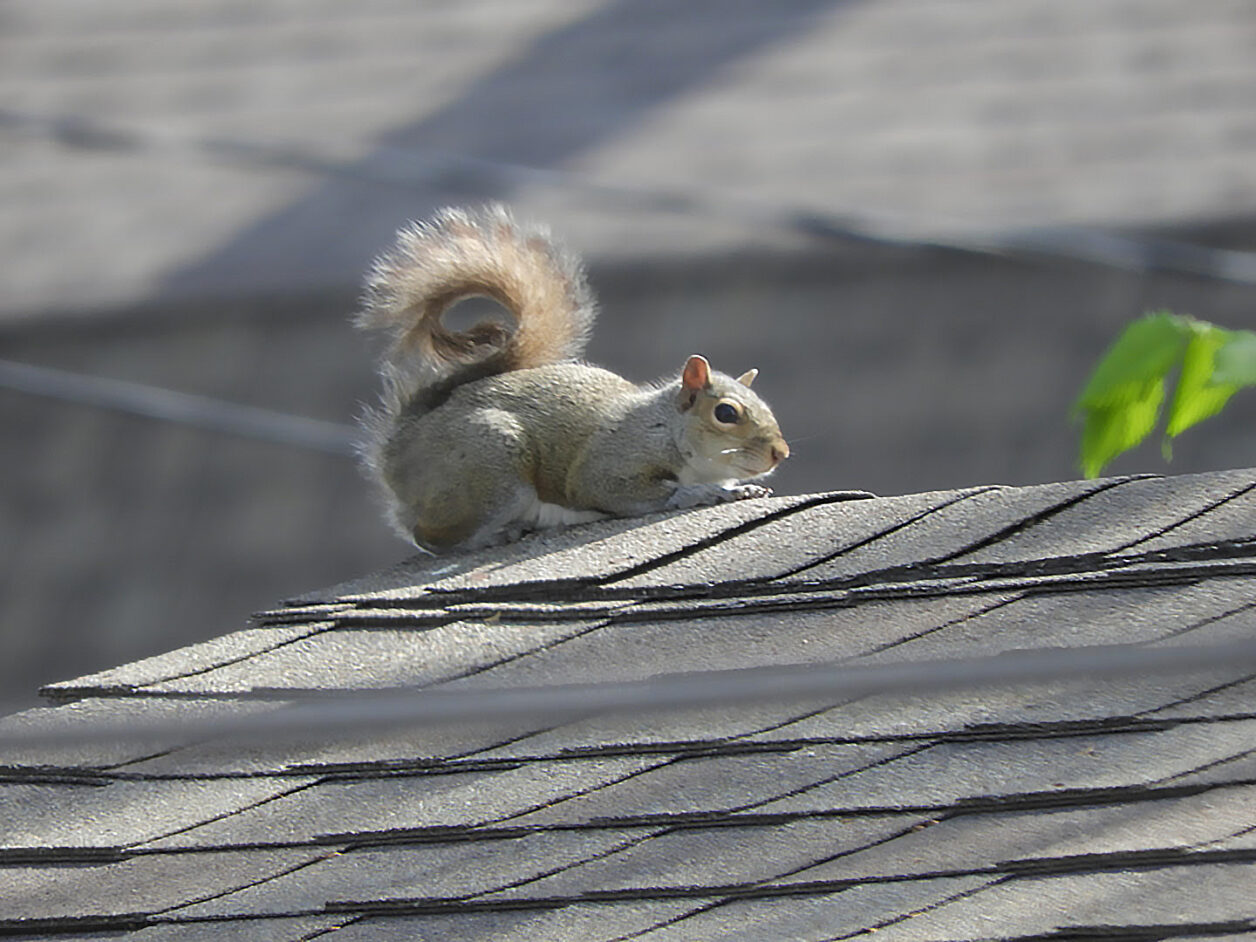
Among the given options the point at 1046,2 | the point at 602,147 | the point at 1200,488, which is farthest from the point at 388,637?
the point at 1046,2

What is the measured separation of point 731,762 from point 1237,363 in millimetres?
586

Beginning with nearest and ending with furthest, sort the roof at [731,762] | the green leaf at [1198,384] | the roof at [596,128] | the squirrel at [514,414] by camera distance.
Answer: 1. the roof at [731,762]
2. the green leaf at [1198,384]
3. the squirrel at [514,414]
4. the roof at [596,128]

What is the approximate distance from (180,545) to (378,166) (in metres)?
1.64

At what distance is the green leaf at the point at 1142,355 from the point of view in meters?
1.86

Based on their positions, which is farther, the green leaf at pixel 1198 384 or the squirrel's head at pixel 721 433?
the squirrel's head at pixel 721 433

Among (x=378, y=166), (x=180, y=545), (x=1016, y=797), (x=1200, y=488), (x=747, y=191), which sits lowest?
(x=1016, y=797)

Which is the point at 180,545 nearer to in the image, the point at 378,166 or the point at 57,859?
the point at 378,166

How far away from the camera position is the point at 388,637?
2270 mm

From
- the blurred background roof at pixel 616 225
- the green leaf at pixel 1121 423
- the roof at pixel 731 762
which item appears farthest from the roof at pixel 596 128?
the green leaf at pixel 1121 423

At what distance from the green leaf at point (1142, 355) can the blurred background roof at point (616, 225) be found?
13.1ft

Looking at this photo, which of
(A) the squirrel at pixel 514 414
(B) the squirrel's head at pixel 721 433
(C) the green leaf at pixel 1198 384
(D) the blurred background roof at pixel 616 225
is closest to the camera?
(C) the green leaf at pixel 1198 384

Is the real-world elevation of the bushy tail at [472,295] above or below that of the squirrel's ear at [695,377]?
above

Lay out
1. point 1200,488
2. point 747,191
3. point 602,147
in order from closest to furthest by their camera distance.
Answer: point 1200,488 < point 747,191 < point 602,147

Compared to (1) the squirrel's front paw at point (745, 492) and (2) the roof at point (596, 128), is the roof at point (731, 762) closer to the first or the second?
(1) the squirrel's front paw at point (745, 492)
